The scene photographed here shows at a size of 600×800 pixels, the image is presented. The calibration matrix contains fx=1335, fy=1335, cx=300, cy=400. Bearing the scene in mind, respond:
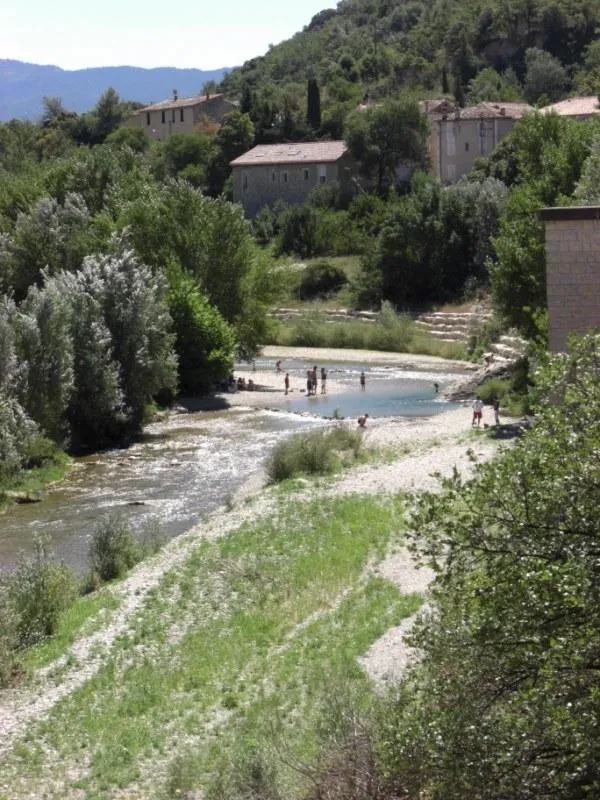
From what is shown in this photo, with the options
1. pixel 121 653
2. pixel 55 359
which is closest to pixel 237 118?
pixel 55 359

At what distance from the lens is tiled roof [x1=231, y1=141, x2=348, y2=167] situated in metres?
98.8

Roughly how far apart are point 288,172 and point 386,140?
355 inches

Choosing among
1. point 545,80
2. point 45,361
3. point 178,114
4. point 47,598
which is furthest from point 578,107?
point 47,598

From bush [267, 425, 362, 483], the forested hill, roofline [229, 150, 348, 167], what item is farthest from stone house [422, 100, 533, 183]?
bush [267, 425, 362, 483]

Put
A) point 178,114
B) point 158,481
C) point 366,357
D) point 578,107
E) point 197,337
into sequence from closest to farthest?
1. point 158,481
2. point 197,337
3. point 366,357
4. point 578,107
5. point 178,114

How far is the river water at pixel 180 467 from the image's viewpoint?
97.0ft

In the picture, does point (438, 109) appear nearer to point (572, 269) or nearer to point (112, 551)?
point (112, 551)

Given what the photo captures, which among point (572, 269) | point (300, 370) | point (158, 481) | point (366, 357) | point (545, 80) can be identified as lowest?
point (366, 357)

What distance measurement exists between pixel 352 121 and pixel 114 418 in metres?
59.5

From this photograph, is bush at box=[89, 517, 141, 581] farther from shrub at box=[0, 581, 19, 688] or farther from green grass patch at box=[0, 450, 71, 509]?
green grass patch at box=[0, 450, 71, 509]

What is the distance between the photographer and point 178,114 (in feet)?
441

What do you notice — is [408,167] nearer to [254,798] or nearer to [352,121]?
[352,121]

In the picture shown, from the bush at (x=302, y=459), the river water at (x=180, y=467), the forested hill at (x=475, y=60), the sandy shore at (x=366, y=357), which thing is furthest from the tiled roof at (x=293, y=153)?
the bush at (x=302, y=459)

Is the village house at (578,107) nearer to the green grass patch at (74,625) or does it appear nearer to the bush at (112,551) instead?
the bush at (112,551)
